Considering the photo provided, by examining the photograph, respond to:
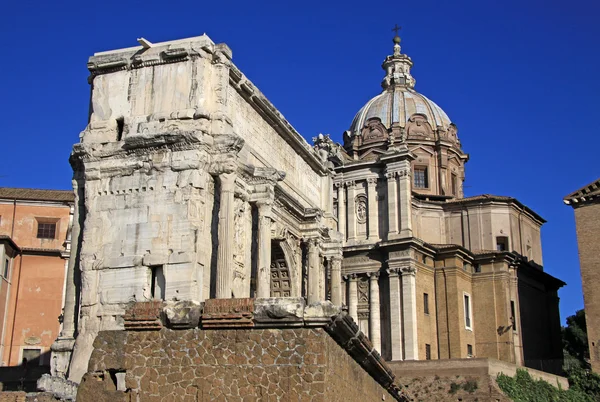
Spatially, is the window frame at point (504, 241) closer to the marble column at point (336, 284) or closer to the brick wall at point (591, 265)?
the brick wall at point (591, 265)

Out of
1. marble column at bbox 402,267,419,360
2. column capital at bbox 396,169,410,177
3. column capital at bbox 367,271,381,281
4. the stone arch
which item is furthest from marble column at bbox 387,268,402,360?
the stone arch

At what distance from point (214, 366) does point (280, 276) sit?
25.0m

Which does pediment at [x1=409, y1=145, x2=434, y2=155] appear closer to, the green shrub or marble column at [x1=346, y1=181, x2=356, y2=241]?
marble column at [x1=346, y1=181, x2=356, y2=241]

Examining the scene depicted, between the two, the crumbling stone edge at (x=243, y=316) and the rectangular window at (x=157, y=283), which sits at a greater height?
the rectangular window at (x=157, y=283)

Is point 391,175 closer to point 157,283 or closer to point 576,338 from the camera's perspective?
point 157,283

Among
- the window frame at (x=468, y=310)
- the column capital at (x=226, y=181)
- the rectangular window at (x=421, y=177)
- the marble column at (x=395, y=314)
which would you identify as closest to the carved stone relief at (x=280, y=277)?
the column capital at (x=226, y=181)

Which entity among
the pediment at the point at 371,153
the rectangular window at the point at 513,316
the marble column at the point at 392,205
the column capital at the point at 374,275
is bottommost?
the rectangular window at the point at 513,316

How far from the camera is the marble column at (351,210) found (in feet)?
156

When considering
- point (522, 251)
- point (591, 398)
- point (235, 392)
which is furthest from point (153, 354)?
point (522, 251)

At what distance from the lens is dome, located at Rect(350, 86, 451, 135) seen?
183 feet

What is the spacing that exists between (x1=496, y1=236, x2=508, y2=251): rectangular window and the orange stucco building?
25.5 meters

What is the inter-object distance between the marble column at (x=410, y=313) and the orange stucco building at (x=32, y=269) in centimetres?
1807

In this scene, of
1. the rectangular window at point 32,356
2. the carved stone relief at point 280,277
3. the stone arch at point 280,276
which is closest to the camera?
the stone arch at point 280,276

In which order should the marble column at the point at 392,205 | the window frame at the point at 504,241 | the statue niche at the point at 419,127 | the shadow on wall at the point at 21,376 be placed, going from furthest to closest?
the statue niche at the point at 419,127, the window frame at the point at 504,241, the marble column at the point at 392,205, the shadow on wall at the point at 21,376
